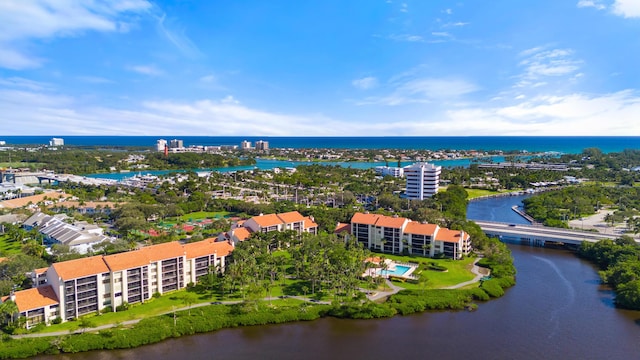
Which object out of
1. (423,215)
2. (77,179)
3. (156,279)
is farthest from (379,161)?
(156,279)

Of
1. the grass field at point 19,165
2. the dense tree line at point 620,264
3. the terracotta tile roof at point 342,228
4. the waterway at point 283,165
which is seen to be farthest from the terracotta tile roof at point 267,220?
the grass field at point 19,165

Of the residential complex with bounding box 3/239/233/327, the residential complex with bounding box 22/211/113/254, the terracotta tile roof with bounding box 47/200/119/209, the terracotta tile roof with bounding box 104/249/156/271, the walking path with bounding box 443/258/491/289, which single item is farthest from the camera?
the terracotta tile roof with bounding box 47/200/119/209

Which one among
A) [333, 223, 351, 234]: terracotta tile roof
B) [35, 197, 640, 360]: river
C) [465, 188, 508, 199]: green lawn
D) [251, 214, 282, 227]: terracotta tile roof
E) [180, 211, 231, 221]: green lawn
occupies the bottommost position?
[35, 197, 640, 360]: river

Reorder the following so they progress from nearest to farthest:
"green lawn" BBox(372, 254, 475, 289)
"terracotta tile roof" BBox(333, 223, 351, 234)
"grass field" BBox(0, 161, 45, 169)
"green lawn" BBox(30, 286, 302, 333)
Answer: "green lawn" BBox(30, 286, 302, 333) < "green lawn" BBox(372, 254, 475, 289) < "terracotta tile roof" BBox(333, 223, 351, 234) < "grass field" BBox(0, 161, 45, 169)

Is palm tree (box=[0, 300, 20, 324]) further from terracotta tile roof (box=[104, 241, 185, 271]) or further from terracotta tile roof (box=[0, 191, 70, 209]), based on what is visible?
terracotta tile roof (box=[0, 191, 70, 209])

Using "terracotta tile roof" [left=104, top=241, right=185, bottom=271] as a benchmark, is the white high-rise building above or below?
above

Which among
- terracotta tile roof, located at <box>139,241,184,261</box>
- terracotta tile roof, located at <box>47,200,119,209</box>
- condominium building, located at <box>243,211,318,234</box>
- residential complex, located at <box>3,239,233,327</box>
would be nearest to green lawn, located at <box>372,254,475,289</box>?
condominium building, located at <box>243,211,318,234</box>

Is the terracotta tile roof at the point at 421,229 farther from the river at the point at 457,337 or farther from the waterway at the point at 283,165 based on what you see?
the waterway at the point at 283,165
